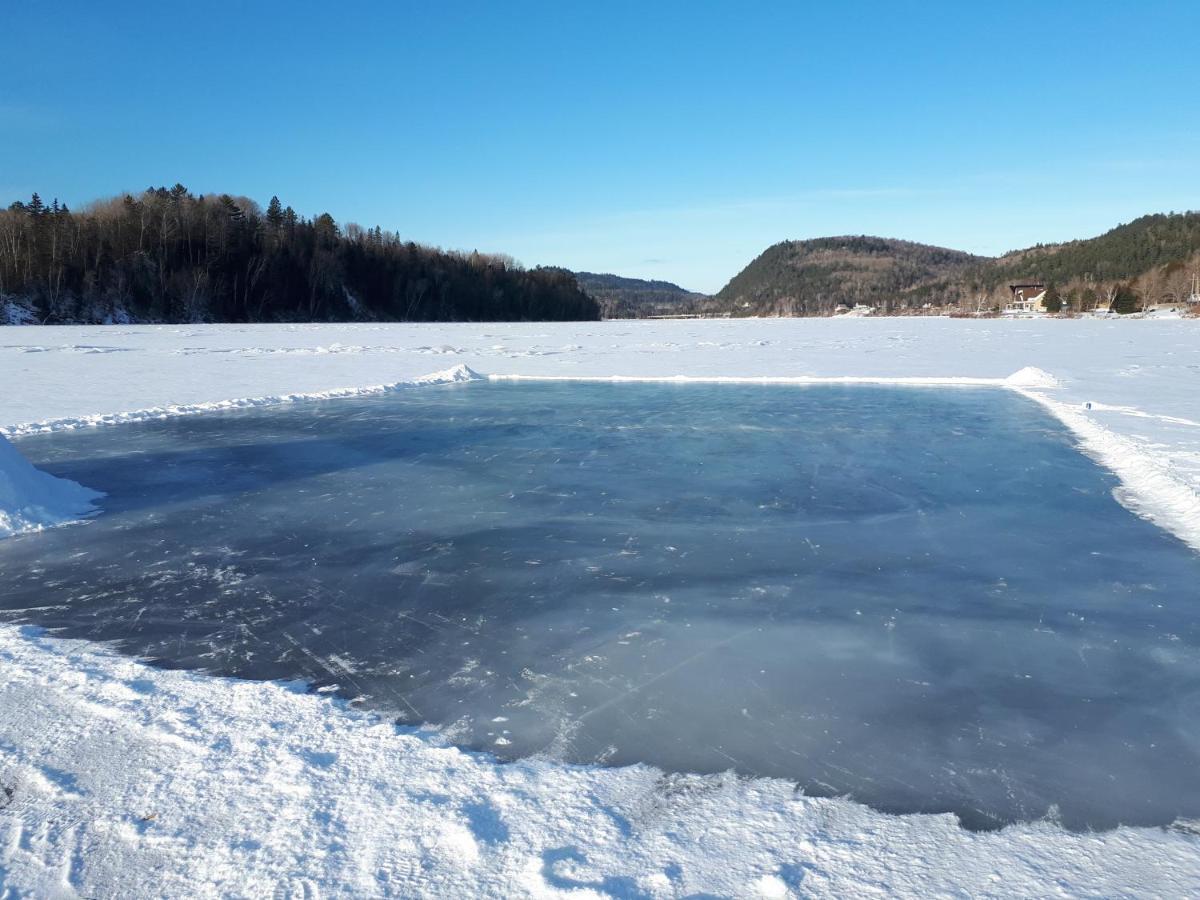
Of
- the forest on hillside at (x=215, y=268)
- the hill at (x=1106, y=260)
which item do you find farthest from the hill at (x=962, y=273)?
the forest on hillside at (x=215, y=268)

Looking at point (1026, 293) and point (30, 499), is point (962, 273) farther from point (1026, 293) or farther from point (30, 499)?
point (30, 499)

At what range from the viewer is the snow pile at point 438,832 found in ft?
5.62

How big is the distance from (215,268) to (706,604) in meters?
52.1

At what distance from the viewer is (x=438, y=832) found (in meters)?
1.88

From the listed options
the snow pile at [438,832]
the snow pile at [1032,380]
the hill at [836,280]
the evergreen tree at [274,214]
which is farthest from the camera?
the hill at [836,280]

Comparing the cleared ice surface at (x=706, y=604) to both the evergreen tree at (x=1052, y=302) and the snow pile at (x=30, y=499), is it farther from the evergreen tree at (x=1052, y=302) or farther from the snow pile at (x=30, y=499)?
the evergreen tree at (x=1052, y=302)

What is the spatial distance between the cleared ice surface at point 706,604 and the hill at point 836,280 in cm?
11342

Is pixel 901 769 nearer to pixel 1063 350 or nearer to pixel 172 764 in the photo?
pixel 172 764

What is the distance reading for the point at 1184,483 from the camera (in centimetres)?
506

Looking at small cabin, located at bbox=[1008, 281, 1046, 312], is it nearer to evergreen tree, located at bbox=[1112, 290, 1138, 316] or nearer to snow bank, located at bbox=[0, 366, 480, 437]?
evergreen tree, located at bbox=[1112, 290, 1138, 316]

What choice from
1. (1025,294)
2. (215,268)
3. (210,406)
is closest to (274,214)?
(215,268)

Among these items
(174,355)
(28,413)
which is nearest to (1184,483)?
(28,413)

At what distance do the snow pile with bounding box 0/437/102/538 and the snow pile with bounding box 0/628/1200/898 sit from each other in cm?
279

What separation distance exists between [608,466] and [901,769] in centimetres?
435
